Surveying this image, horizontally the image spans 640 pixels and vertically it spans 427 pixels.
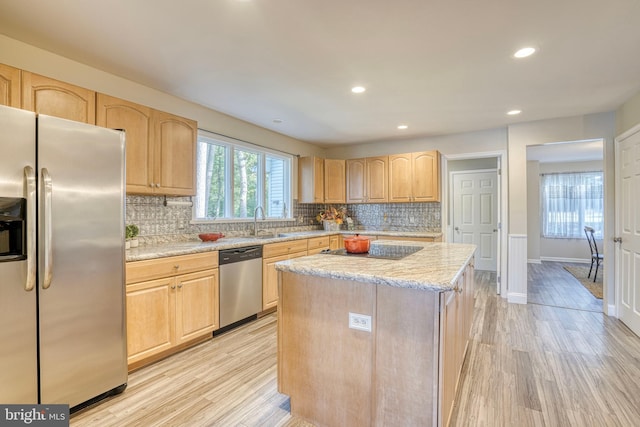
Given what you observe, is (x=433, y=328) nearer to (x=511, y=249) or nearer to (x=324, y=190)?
(x=511, y=249)

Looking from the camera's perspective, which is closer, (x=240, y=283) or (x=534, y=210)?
(x=240, y=283)

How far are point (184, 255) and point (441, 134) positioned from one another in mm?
4043

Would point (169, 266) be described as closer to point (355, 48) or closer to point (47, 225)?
point (47, 225)

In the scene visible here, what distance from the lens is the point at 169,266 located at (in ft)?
8.36

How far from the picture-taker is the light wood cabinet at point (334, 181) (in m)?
5.33

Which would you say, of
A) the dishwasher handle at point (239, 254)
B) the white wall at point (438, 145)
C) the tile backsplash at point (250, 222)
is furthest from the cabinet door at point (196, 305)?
the white wall at point (438, 145)

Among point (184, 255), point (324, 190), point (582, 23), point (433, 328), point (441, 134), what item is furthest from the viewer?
point (324, 190)

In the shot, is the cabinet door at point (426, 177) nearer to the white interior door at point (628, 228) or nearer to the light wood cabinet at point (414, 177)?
the light wood cabinet at point (414, 177)

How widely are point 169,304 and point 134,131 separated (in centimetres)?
148

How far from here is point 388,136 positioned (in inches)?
196

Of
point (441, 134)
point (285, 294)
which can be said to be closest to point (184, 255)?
point (285, 294)

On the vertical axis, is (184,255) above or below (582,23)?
below

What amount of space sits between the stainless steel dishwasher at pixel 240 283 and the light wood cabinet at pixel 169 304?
0.09m

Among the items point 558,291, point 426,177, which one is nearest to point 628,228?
point 558,291
